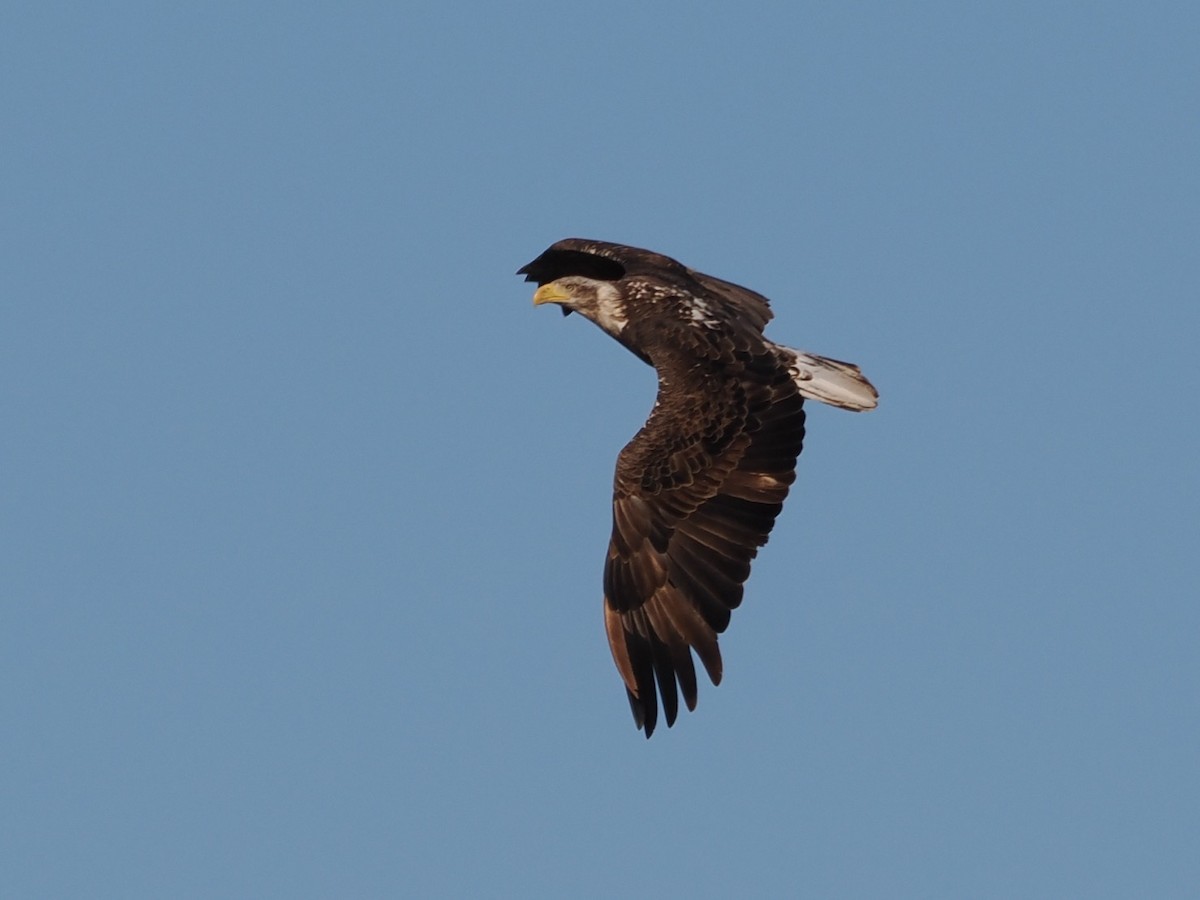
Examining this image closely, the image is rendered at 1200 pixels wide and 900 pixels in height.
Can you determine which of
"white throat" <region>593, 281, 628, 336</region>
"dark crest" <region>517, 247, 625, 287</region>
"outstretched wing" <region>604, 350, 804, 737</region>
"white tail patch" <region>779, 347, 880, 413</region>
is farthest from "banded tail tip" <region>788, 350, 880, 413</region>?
"dark crest" <region>517, 247, 625, 287</region>

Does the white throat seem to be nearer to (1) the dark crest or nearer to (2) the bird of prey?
(1) the dark crest

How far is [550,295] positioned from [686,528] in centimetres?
442

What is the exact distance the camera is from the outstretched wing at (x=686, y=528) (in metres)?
13.2

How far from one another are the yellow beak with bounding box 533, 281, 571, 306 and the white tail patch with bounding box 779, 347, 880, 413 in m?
2.45

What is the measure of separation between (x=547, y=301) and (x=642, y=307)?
5.30 feet

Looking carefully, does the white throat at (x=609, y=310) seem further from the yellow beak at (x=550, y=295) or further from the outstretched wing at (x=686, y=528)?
the outstretched wing at (x=686, y=528)

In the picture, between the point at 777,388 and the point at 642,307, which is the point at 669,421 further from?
the point at 642,307

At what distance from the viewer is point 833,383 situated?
50.5 ft

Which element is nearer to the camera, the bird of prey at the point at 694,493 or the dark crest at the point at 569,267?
the bird of prey at the point at 694,493

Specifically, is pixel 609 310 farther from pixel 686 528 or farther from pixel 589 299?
pixel 686 528

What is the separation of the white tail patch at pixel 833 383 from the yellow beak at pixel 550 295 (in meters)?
2.45

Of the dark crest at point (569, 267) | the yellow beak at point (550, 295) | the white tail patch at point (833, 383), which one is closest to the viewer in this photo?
the white tail patch at point (833, 383)

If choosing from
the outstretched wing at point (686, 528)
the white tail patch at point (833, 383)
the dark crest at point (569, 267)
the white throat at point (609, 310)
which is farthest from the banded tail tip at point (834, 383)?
the dark crest at point (569, 267)

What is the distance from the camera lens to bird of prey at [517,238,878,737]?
1320 centimetres
